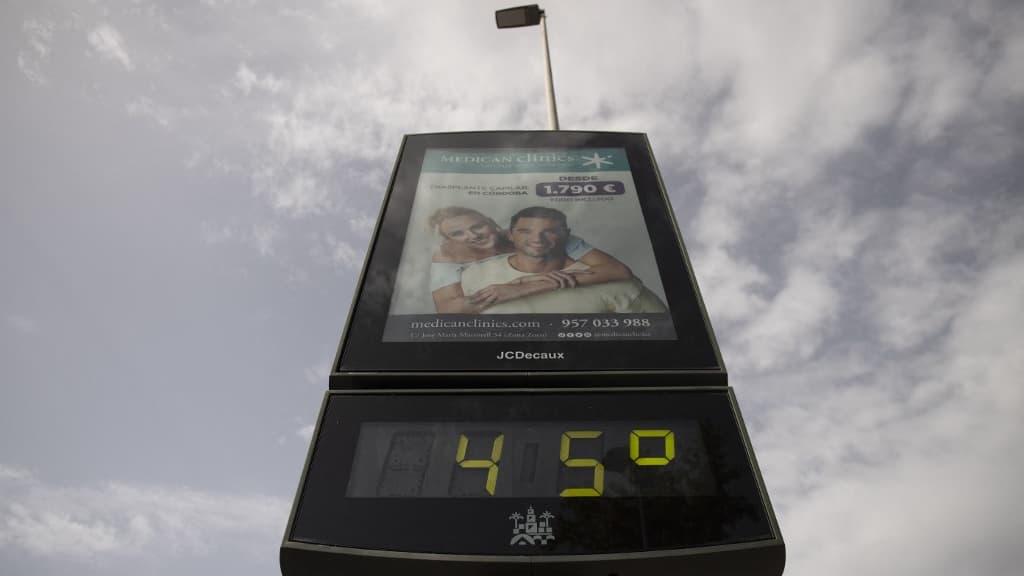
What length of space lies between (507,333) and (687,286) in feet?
4.27

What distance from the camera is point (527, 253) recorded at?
5.23m

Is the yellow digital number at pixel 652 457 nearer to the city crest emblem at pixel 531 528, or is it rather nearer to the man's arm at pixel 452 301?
the city crest emblem at pixel 531 528

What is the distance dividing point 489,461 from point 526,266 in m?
1.79

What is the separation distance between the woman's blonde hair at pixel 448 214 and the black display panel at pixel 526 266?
0.5 inches

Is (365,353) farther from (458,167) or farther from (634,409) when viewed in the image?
(458,167)

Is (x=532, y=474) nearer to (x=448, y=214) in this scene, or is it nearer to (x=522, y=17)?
(x=448, y=214)

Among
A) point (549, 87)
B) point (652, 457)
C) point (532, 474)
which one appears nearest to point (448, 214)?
point (532, 474)

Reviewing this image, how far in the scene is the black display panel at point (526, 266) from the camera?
437 centimetres

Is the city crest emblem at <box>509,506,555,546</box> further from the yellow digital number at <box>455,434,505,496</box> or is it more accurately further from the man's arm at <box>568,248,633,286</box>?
the man's arm at <box>568,248,633,286</box>

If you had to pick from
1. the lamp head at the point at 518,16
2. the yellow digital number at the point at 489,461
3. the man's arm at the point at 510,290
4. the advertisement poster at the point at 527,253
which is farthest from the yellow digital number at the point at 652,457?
the lamp head at the point at 518,16

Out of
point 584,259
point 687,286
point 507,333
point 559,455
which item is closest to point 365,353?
point 507,333

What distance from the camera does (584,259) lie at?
5.19m

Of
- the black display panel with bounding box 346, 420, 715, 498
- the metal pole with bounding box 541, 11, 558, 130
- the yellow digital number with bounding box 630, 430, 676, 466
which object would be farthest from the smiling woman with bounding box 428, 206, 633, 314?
the metal pole with bounding box 541, 11, 558, 130

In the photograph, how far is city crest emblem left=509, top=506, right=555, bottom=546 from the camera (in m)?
3.37
